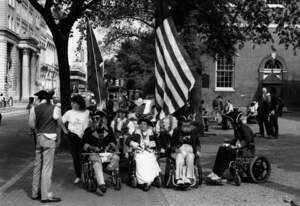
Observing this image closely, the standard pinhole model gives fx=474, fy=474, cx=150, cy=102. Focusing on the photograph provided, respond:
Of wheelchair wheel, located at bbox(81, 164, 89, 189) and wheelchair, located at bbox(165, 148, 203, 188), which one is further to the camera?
wheelchair, located at bbox(165, 148, 203, 188)

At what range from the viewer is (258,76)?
134 feet

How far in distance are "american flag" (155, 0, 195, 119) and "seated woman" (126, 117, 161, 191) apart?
115 centimetres

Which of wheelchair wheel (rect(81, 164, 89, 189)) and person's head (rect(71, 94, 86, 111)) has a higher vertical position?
person's head (rect(71, 94, 86, 111))

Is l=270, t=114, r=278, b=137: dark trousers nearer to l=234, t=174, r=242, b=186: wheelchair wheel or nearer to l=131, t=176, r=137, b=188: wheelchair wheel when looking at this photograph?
l=234, t=174, r=242, b=186: wheelchair wheel

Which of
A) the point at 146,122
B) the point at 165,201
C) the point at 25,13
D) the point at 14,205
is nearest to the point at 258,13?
the point at 146,122


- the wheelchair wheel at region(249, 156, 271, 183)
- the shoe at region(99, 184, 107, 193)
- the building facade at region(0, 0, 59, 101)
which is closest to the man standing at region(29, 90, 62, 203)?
the shoe at region(99, 184, 107, 193)

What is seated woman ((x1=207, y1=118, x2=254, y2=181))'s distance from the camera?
31.2ft

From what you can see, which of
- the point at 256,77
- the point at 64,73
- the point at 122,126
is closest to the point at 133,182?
the point at 122,126

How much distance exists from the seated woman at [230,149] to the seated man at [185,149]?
0.58 metres

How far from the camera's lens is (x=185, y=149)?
938 cm

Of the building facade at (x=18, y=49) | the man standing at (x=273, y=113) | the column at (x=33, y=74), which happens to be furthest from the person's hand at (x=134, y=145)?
the column at (x=33, y=74)

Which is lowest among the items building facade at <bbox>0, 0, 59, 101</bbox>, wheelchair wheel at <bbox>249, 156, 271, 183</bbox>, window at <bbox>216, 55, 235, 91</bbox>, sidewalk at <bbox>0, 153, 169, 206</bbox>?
sidewalk at <bbox>0, 153, 169, 206</bbox>

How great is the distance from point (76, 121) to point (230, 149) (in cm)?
319

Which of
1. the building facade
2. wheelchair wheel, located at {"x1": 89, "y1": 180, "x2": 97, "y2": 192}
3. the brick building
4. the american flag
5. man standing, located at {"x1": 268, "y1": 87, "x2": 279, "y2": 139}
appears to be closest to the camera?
the american flag
